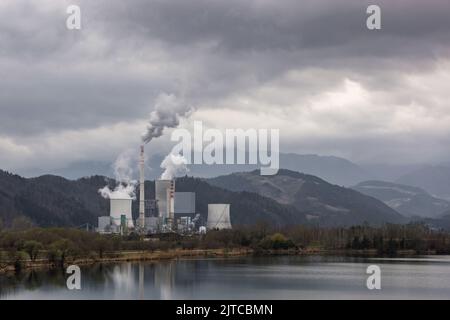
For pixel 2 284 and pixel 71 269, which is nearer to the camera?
pixel 2 284

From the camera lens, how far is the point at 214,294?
2823 cm

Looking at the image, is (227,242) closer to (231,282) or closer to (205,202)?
(231,282)

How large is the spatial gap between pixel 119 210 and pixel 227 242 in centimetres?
1031

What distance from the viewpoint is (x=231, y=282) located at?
32531 mm

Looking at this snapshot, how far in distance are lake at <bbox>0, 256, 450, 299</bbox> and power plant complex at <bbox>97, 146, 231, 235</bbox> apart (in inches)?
859

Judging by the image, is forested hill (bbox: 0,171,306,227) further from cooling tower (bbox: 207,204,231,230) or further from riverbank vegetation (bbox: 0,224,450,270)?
cooling tower (bbox: 207,204,231,230)

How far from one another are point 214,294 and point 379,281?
8070 millimetres

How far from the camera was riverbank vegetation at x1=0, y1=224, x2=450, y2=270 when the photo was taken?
41594 millimetres

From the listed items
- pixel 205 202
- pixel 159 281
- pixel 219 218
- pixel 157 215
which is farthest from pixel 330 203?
pixel 159 281

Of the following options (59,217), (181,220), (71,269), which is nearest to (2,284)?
(71,269)

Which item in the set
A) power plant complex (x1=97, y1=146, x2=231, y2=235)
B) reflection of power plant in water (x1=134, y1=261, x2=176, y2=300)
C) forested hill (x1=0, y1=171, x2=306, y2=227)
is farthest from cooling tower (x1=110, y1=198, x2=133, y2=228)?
reflection of power plant in water (x1=134, y1=261, x2=176, y2=300)

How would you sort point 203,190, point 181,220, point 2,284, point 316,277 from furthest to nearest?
1. point 203,190
2. point 181,220
3. point 316,277
4. point 2,284
